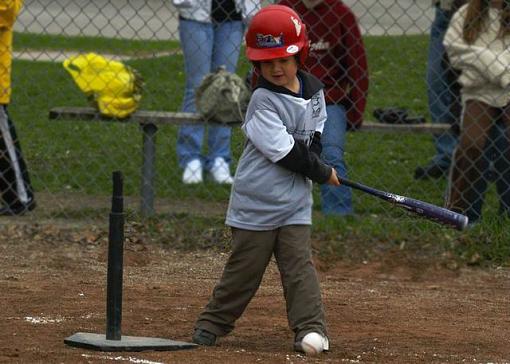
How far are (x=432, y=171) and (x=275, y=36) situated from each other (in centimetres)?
467

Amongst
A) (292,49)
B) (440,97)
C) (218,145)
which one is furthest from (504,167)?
(292,49)

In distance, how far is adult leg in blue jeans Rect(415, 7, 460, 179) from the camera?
8.82 metres

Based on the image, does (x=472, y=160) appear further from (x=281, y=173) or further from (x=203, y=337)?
(x=203, y=337)

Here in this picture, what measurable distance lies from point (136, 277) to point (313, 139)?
7.18ft

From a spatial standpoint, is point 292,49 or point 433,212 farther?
point 433,212

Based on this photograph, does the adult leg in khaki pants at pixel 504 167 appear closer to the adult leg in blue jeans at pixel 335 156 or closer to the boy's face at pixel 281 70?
the adult leg in blue jeans at pixel 335 156

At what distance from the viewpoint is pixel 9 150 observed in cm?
838

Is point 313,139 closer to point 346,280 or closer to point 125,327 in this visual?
point 125,327

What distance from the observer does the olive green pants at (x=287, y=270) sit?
209 inches

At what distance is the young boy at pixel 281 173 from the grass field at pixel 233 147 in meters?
1.51

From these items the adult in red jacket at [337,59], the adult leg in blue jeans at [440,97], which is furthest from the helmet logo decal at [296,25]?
the adult leg in blue jeans at [440,97]

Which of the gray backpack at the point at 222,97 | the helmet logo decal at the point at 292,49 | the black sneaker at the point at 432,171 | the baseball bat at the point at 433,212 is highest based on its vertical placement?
the helmet logo decal at the point at 292,49

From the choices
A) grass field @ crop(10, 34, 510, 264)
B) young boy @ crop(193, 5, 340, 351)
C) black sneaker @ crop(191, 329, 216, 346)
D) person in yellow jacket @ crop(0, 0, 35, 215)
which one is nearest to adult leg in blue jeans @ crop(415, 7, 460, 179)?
grass field @ crop(10, 34, 510, 264)

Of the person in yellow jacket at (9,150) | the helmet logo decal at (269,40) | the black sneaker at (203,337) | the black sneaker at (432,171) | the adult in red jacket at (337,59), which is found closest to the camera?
the helmet logo decal at (269,40)
